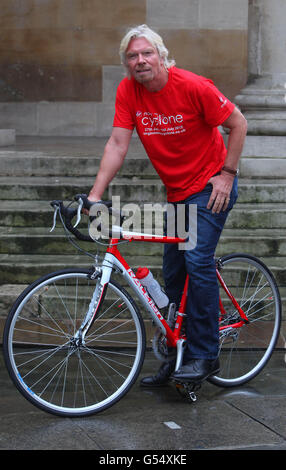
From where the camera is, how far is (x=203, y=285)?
448 centimetres

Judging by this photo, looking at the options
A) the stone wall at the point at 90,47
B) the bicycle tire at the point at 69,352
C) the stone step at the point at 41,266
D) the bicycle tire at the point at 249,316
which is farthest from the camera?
the stone wall at the point at 90,47

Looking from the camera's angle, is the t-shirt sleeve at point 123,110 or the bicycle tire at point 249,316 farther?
the bicycle tire at point 249,316

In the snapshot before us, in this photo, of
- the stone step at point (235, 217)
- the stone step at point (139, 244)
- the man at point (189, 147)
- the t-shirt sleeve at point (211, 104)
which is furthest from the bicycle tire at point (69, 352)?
the stone step at point (235, 217)

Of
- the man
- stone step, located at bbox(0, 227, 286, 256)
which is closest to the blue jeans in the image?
the man

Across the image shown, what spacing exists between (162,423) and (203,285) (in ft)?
2.48

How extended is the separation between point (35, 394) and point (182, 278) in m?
1.02

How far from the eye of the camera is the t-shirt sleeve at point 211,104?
431 cm

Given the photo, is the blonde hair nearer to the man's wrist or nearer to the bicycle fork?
the man's wrist

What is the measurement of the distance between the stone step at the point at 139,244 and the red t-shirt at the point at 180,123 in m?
2.38

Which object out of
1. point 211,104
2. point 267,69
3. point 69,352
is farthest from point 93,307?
point 267,69

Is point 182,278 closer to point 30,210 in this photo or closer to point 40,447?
point 40,447

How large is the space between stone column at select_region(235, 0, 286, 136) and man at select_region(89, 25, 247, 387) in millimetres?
3469

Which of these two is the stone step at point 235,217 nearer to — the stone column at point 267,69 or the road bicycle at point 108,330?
the stone column at point 267,69
